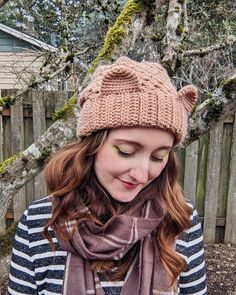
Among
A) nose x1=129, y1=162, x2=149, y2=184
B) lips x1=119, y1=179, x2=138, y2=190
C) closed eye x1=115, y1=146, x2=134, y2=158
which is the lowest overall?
lips x1=119, y1=179, x2=138, y2=190

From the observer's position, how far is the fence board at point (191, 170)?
4.07 meters

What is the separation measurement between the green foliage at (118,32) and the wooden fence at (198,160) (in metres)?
1.77

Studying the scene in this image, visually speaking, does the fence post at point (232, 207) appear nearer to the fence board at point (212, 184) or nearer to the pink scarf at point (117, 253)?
the fence board at point (212, 184)

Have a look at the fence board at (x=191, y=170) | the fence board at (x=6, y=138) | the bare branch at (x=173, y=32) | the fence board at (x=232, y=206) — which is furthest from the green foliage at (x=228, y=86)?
the fence board at (x=6, y=138)

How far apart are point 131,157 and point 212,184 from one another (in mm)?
3088

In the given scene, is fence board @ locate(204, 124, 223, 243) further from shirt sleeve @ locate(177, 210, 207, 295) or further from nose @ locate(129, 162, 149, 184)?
nose @ locate(129, 162, 149, 184)

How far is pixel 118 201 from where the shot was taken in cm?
143

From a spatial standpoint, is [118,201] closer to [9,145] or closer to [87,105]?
[87,105]

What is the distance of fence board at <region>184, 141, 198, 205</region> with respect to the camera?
407 centimetres

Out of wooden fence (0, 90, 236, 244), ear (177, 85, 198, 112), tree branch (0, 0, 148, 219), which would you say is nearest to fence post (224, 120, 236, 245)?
wooden fence (0, 90, 236, 244)

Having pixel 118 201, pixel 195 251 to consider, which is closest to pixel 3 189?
pixel 118 201

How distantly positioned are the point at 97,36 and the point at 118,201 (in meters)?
6.64

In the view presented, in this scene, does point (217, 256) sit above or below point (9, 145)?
below

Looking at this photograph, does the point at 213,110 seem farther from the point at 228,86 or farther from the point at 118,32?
the point at 118,32
